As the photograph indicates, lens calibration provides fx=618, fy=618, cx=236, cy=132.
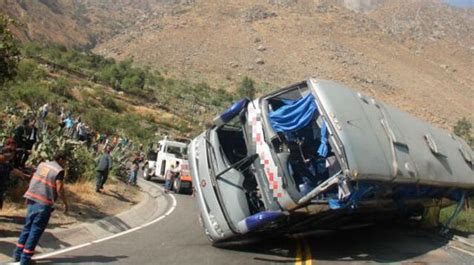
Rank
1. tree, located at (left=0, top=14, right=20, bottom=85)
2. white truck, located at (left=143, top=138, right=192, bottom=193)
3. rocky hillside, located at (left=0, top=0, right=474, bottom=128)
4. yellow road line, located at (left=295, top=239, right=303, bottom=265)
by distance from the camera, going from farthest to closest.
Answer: rocky hillside, located at (left=0, top=0, right=474, bottom=128), white truck, located at (left=143, top=138, right=192, bottom=193), tree, located at (left=0, top=14, right=20, bottom=85), yellow road line, located at (left=295, top=239, right=303, bottom=265)

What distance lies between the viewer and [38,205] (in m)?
8.15

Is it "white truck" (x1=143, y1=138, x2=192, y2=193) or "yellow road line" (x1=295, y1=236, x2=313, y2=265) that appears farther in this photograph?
"white truck" (x1=143, y1=138, x2=192, y2=193)

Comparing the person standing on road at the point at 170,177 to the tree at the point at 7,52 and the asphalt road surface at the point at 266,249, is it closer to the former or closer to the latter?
the asphalt road surface at the point at 266,249

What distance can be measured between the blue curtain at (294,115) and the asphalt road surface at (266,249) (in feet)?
7.66

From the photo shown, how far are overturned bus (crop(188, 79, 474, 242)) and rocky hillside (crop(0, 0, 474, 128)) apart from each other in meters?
71.9

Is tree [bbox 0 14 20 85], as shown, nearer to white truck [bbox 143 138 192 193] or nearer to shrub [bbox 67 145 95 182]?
shrub [bbox 67 145 95 182]

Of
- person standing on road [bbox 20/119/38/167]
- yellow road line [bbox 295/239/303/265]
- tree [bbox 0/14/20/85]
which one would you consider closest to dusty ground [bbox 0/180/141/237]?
person standing on road [bbox 20/119/38/167]

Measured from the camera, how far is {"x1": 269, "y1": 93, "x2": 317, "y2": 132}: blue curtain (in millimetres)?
10164

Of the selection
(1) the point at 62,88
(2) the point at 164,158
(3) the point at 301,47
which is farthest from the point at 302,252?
(3) the point at 301,47

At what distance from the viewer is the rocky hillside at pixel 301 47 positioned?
91.4m

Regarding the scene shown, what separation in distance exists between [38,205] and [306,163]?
15.0ft

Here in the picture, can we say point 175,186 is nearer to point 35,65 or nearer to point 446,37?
point 35,65

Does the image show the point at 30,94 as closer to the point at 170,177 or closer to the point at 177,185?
the point at 170,177

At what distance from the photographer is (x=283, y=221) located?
1019 centimetres
